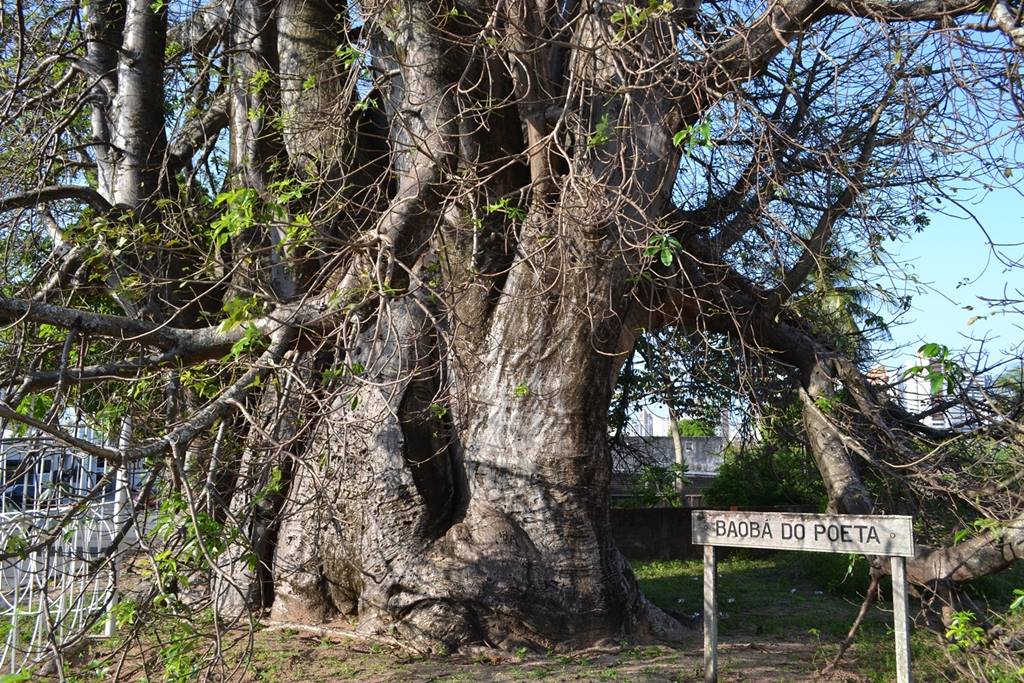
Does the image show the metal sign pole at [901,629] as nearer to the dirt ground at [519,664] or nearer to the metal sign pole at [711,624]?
the metal sign pole at [711,624]

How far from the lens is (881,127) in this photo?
818 centimetres

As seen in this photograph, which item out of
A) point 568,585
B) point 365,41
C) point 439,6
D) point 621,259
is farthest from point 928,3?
point 568,585

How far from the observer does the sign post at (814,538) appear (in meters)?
4.99

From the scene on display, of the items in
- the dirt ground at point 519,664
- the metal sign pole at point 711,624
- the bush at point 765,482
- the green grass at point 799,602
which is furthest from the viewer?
the bush at point 765,482

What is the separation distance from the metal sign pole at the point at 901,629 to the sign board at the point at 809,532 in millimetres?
135

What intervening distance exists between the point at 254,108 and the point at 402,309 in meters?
2.19

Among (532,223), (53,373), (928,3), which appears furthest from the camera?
(532,223)

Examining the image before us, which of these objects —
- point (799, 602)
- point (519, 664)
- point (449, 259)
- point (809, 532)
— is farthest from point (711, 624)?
point (799, 602)

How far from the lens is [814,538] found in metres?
5.33

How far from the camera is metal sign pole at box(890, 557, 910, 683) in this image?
4875 mm

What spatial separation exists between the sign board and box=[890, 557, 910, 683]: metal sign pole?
14cm

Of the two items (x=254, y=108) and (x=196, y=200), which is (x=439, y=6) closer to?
(x=254, y=108)

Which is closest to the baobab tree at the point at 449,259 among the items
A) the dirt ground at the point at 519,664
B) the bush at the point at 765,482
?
the dirt ground at the point at 519,664

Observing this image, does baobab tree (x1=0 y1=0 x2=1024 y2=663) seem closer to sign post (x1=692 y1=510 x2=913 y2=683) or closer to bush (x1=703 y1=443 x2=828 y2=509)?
sign post (x1=692 y1=510 x2=913 y2=683)
